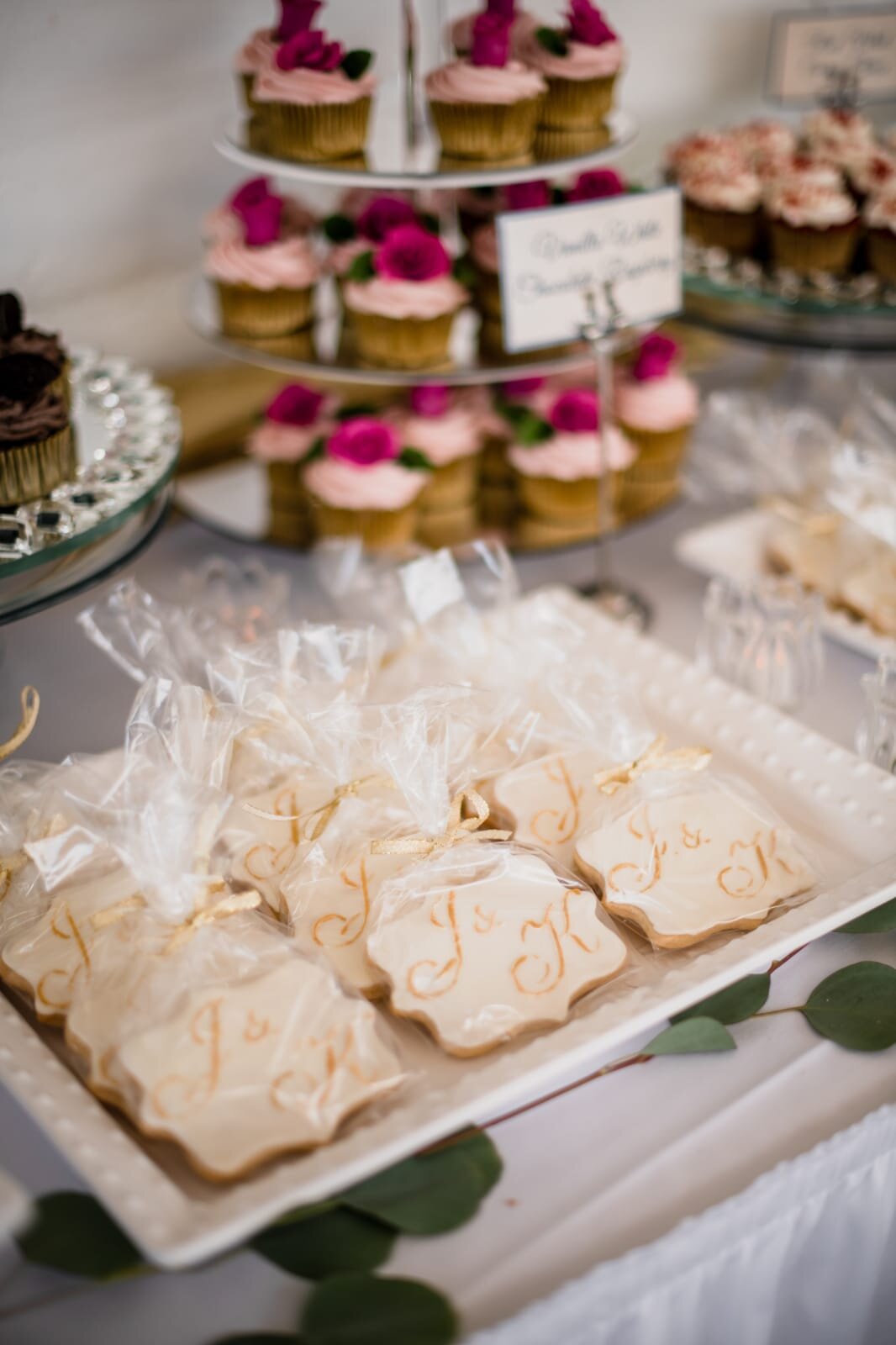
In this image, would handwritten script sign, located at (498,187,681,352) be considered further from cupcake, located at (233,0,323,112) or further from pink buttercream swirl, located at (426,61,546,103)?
cupcake, located at (233,0,323,112)

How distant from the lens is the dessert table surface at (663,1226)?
946 millimetres

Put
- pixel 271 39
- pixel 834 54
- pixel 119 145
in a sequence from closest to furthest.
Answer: pixel 271 39
pixel 119 145
pixel 834 54

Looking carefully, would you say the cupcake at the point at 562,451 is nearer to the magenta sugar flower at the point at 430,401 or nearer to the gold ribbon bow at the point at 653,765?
the magenta sugar flower at the point at 430,401

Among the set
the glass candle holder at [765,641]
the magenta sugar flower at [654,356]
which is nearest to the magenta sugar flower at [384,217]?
the magenta sugar flower at [654,356]

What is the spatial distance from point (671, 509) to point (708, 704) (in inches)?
25.3

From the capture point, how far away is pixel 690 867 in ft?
4.13

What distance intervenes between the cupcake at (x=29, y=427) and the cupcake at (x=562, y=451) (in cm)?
76

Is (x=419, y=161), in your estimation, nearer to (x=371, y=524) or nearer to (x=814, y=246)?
(x=371, y=524)

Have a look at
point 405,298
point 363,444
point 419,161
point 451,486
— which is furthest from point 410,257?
point 451,486

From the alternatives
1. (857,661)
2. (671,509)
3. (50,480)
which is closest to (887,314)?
(671,509)

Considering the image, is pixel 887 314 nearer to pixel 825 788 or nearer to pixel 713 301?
pixel 713 301

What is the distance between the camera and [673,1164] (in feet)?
3.47

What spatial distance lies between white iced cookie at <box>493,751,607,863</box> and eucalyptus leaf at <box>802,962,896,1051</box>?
30 cm

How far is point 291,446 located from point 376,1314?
136 centimetres
